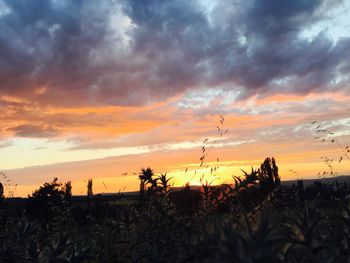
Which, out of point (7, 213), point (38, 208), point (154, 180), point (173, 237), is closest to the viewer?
point (173, 237)

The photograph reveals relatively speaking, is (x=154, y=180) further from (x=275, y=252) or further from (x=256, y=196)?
(x=275, y=252)

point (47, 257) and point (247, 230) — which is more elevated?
point (247, 230)

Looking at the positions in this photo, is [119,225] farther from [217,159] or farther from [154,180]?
[217,159]

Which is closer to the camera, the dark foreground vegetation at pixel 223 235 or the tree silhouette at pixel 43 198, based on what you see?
the dark foreground vegetation at pixel 223 235

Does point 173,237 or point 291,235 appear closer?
point 291,235

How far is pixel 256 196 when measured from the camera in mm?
3863

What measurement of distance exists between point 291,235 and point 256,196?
205 cm

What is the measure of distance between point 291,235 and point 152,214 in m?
1.95

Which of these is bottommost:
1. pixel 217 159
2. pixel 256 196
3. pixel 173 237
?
pixel 173 237

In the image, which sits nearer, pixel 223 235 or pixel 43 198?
pixel 223 235

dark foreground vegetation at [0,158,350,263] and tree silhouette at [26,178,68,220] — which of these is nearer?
dark foreground vegetation at [0,158,350,263]

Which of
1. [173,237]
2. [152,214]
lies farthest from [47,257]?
[152,214]

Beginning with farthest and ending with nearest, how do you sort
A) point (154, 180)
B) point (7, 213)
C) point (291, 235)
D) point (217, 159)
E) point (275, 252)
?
point (7, 213)
point (217, 159)
point (154, 180)
point (291, 235)
point (275, 252)

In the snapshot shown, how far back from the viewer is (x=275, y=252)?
1093 millimetres
